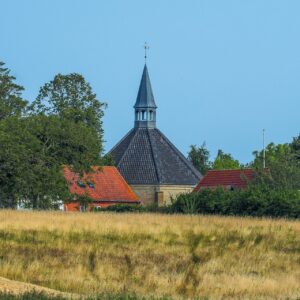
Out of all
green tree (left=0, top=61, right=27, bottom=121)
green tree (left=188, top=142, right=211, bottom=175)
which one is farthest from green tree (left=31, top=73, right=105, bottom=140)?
green tree (left=188, top=142, right=211, bottom=175)

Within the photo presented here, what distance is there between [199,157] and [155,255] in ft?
331

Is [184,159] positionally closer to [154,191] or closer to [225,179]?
[154,191]

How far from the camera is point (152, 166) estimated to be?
10912 centimetres

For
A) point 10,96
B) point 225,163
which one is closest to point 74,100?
point 10,96

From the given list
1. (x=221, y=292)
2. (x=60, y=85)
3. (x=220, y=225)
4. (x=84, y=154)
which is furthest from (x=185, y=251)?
(x=60, y=85)

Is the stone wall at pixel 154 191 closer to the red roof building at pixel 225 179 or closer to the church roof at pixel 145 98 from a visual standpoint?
the red roof building at pixel 225 179

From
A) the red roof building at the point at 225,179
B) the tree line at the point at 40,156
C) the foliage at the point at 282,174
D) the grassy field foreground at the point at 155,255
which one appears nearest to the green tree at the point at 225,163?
the red roof building at the point at 225,179

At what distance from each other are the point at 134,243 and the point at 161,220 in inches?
314

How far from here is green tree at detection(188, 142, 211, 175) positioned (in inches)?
5349

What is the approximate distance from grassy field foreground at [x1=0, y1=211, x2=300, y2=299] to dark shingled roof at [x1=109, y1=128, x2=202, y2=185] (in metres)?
60.4

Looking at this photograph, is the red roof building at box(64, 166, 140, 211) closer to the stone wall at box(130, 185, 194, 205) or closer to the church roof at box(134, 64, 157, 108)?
the stone wall at box(130, 185, 194, 205)

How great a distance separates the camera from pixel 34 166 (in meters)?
62.7

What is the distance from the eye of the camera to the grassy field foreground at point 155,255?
28.3 m

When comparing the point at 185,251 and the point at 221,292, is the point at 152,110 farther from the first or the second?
the point at 221,292
